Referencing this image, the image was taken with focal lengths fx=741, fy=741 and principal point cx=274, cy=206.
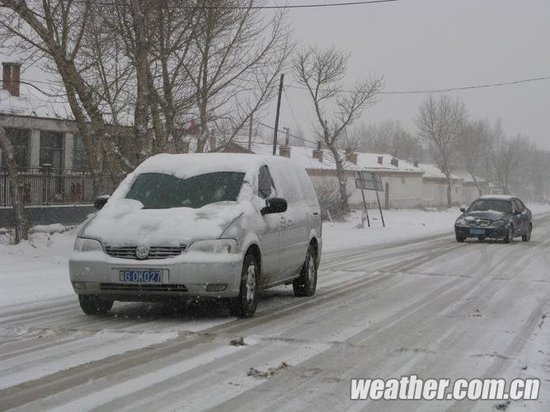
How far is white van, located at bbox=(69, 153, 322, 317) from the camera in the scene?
7609 mm

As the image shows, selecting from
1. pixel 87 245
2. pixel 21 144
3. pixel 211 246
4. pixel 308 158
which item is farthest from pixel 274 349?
pixel 308 158

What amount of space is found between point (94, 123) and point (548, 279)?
9.48m

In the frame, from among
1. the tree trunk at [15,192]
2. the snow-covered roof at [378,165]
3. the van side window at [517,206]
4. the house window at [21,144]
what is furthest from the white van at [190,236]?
the snow-covered roof at [378,165]

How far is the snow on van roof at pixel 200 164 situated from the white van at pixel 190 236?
0.01 metres

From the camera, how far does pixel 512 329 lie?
7828 mm

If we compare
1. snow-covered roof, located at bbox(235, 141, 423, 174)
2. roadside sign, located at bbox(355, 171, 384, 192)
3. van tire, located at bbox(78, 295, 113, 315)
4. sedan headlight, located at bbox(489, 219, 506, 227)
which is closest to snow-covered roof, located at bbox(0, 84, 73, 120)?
roadside sign, located at bbox(355, 171, 384, 192)

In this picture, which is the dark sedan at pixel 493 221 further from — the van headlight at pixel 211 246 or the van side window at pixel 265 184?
the van headlight at pixel 211 246

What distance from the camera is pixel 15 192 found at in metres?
16.0

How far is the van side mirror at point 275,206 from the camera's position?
859cm

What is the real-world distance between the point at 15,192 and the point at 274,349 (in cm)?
1113

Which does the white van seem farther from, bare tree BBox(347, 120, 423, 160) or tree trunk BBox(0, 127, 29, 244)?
bare tree BBox(347, 120, 423, 160)

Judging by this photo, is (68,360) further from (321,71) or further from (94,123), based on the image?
(321,71)

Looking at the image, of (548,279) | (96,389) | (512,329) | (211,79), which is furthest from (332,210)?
(96,389)

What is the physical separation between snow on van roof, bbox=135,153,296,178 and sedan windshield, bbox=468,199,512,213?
16121 millimetres
